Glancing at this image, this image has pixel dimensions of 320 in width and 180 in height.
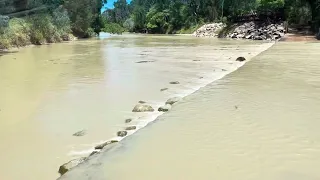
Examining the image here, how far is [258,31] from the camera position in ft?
143

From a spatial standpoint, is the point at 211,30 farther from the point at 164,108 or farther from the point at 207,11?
the point at 164,108

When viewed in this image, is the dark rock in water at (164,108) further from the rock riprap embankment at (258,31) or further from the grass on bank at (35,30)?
the rock riprap embankment at (258,31)

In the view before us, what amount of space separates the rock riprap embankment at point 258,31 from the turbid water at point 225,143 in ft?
105

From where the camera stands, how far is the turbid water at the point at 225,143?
13.0 ft

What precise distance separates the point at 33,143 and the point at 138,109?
2.33 meters

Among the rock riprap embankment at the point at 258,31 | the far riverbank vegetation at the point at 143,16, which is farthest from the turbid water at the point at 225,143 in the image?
the rock riprap embankment at the point at 258,31

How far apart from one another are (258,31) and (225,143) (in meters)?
41.0

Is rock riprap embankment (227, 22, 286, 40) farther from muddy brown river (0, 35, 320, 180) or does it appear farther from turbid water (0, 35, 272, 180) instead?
muddy brown river (0, 35, 320, 180)

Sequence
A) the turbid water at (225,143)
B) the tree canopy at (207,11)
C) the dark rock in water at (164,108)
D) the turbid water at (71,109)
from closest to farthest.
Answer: the turbid water at (225,143), the turbid water at (71,109), the dark rock in water at (164,108), the tree canopy at (207,11)

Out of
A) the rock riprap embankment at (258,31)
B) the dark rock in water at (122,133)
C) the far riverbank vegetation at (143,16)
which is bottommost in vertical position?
the dark rock in water at (122,133)

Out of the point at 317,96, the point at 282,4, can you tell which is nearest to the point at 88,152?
the point at 317,96

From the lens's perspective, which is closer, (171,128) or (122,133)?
(171,128)

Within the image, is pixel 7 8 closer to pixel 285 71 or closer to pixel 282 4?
pixel 285 71

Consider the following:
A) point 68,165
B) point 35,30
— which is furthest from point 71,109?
point 35,30
